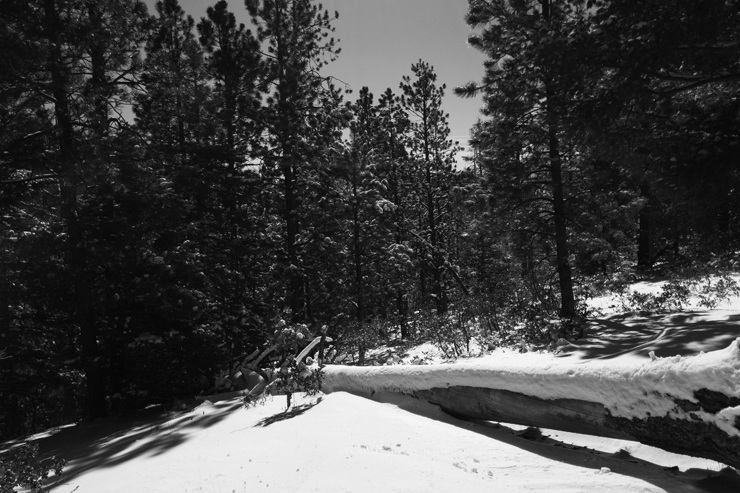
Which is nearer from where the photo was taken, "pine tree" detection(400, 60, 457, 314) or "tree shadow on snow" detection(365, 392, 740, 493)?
"tree shadow on snow" detection(365, 392, 740, 493)

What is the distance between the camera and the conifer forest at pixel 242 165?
6.65 metres

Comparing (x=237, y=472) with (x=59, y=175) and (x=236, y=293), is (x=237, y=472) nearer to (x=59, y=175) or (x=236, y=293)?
(x=59, y=175)

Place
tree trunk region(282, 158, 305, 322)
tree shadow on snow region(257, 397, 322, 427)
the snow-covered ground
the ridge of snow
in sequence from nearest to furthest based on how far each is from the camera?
the ridge of snow → the snow-covered ground → tree shadow on snow region(257, 397, 322, 427) → tree trunk region(282, 158, 305, 322)

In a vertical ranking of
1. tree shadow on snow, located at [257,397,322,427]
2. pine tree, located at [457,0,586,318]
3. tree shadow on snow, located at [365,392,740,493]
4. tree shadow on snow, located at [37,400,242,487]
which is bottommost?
tree shadow on snow, located at [37,400,242,487]

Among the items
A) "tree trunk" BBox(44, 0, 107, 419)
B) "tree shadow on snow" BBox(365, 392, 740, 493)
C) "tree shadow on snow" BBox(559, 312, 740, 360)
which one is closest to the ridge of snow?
"tree shadow on snow" BBox(365, 392, 740, 493)

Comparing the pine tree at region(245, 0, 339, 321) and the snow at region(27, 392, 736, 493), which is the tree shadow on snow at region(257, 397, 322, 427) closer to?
the snow at region(27, 392, 736, 493)

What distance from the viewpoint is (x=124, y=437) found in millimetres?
6512

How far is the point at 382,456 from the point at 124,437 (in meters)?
5.47

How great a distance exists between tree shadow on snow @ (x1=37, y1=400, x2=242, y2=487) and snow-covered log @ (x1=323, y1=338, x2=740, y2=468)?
390cm

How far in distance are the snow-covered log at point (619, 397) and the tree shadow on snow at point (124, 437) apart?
3.90m

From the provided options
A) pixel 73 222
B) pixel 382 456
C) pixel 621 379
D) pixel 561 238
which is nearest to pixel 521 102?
pixel 561 238

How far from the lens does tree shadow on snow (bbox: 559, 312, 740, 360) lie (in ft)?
18.7

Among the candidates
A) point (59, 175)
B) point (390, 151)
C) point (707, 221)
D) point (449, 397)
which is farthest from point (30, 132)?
point (390, 151)

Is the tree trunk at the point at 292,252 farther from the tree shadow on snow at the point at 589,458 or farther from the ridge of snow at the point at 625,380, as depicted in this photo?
the ridge of snow at the point at 625,380
